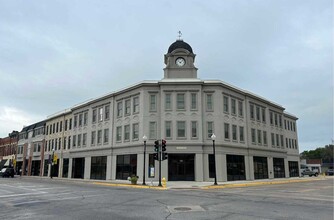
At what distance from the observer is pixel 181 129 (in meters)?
36.3

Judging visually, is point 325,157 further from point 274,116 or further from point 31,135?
point 31,135

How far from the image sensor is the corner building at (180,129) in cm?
3578

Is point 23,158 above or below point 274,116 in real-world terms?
below

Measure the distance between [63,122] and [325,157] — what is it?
111449mm

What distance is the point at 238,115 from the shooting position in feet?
134

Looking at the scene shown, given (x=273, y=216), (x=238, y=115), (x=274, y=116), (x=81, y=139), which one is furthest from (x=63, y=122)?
(x=273, y=216)

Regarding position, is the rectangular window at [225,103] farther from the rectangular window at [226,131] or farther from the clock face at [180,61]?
the clock face at [180,61]

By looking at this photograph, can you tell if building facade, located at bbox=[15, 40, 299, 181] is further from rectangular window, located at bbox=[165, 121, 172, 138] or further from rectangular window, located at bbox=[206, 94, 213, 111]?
rectangular window, located at bbox=[206, 94, 213, 111]

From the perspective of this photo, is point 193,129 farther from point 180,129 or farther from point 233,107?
point 233,107

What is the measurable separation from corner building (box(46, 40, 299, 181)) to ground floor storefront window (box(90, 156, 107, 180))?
138mm

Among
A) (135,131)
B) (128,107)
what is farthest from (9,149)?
(135,131)

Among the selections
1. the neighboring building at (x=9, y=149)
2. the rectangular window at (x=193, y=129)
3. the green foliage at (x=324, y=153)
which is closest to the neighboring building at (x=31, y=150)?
the neighboring building at (x=9, y=149)

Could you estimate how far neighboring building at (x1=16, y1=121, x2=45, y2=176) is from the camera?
200 feet

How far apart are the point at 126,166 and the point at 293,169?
3292 cm
